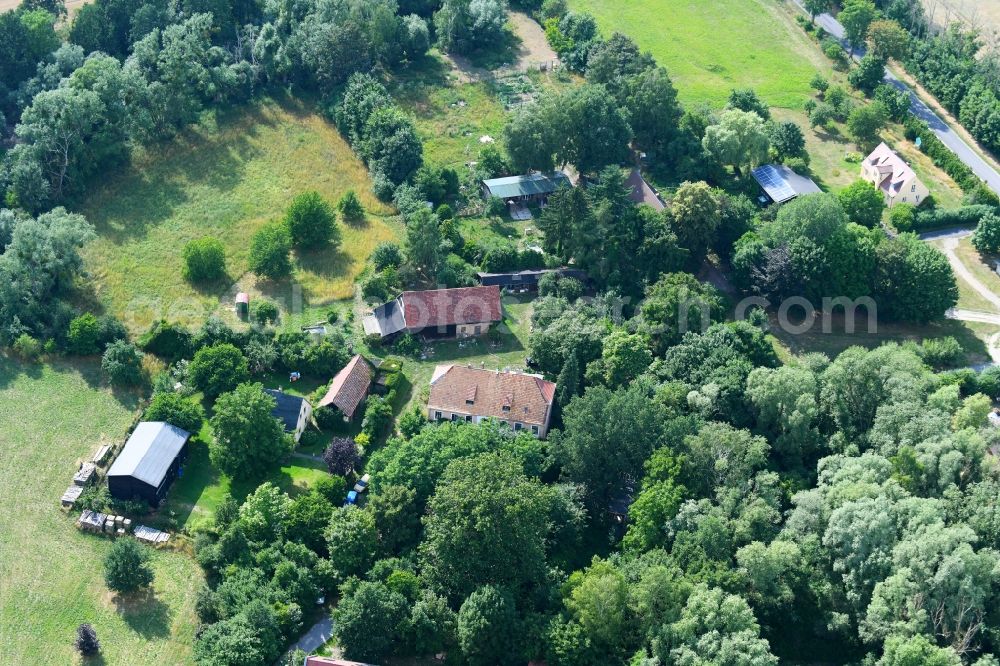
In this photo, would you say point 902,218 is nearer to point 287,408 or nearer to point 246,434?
point 287,408

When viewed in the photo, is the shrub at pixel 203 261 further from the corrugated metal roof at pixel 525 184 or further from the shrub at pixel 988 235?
the shrub at pixel 988 235

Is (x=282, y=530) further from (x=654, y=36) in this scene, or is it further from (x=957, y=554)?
(x=654, y=36)

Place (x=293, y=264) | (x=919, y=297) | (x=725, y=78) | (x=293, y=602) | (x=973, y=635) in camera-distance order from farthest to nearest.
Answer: (x=725, y=78), (x=293, y=264), (x=919, y=297), (x=293, y=602), (x=973, y=635)

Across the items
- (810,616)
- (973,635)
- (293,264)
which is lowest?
(293,264)

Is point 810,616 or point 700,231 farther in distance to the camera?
point 700,231

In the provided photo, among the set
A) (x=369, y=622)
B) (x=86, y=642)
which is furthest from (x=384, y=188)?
(x=86, y=642)

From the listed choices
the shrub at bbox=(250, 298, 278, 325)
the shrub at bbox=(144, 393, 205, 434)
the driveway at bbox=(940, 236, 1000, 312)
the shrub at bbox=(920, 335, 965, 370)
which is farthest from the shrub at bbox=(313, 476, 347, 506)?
the driveway at bbox=(940, 236, 1000, 312)

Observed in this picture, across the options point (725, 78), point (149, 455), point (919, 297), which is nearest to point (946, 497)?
point (919, 297)
